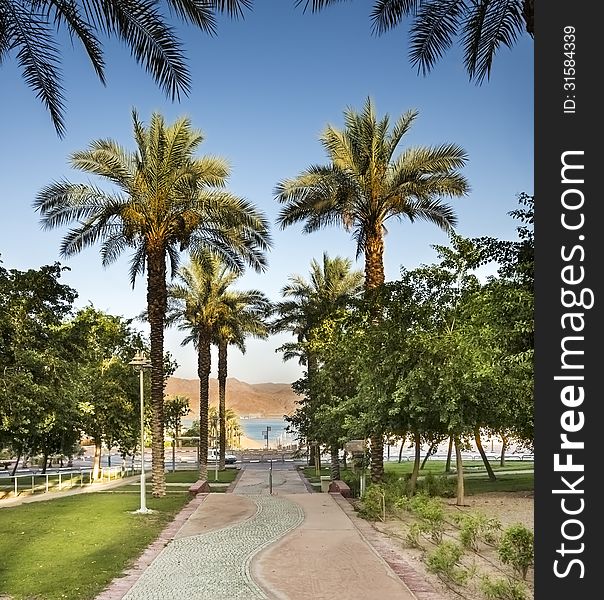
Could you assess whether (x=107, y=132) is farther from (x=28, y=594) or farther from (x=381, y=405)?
(x=28, y=594)

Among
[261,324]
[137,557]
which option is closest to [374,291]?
[137,557]

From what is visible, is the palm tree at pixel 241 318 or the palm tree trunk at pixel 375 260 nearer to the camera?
the palm tree trunk at pixel 375 260

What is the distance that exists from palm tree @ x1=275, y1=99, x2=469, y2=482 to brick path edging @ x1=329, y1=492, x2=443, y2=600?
4268mm

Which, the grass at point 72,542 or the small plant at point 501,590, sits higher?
the small plant at point 501,590

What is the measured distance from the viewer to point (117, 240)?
25.1 m

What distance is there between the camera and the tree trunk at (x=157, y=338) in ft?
76.4

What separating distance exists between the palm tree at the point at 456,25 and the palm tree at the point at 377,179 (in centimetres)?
947

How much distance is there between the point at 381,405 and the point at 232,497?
8.13 meters

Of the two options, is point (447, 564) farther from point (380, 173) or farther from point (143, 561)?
point (380, 173)

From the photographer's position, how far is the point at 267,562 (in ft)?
41.9

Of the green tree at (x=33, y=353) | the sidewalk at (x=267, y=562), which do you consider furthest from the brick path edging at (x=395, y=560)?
the green tree at (x=33, y=353)

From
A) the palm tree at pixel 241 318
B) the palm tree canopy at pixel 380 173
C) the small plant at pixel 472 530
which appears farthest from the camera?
the palm tree at pixel 241 318

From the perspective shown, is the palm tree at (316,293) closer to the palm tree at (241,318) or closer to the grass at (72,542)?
the palm tree at (241,318)

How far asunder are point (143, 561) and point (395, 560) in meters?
4.42
